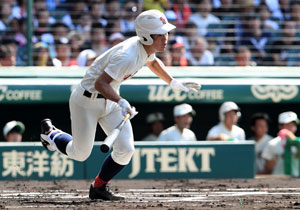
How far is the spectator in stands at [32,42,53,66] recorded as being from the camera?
1020cm

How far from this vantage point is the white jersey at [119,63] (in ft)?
20.5

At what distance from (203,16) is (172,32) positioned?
30.2 inches

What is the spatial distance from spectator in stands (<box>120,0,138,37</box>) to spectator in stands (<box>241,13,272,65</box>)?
1688 mm

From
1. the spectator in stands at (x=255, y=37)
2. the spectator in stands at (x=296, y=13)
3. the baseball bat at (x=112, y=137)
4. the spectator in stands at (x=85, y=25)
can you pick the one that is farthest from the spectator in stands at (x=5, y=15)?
Result: the baseball bat at (x=112, y=137)

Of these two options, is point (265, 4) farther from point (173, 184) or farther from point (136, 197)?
point (136, 197)

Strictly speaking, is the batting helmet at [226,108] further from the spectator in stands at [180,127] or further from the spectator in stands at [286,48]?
the spectator in stands at [286,48]

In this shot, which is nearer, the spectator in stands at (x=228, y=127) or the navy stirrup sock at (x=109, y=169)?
the navy stirrup sock at (x=109, y=169)

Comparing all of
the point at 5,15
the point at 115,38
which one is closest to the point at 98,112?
the point at 115,38

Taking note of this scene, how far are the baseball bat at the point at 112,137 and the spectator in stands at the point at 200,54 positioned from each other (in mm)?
4417

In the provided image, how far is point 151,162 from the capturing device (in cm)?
932

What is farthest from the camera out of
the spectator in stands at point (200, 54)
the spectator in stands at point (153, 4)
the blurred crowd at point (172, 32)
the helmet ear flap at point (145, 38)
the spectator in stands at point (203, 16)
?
the spectator in stands at point (203, 16)

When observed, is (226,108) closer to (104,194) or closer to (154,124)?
(154,124)

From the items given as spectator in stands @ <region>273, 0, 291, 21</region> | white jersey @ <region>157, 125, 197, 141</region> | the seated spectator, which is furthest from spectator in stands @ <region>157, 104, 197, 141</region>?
spectator in stands @ <region>273, 0, 291, 21</region>

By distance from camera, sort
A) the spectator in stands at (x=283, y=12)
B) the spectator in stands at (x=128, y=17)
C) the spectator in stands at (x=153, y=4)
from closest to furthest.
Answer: the spectator in stands at (x=128, y=17) < the spectator in stands at (x=153, y=4) < the spectator in stands at (x=283, y=12)
